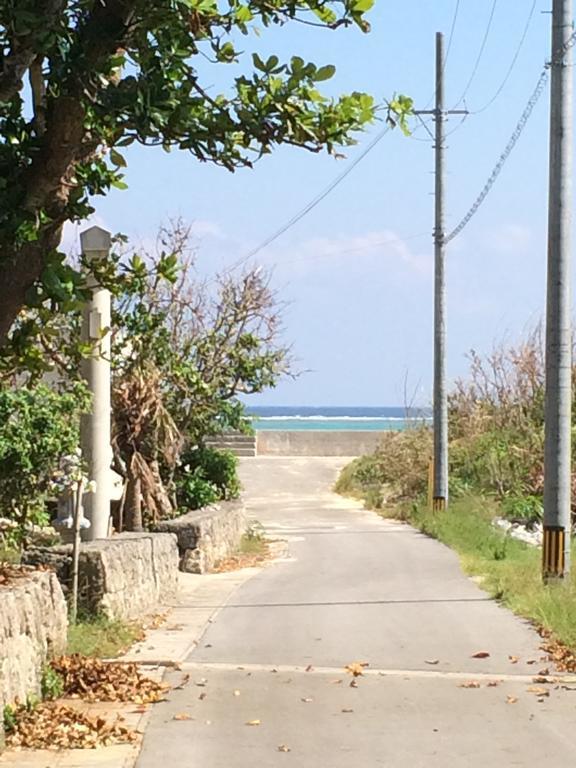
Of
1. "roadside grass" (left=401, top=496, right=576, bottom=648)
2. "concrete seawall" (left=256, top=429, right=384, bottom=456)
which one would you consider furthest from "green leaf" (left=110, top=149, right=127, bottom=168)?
"concrete seawall" (left=256, top=429, right=384, bottom=456)

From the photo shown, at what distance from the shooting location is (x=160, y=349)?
21.9m

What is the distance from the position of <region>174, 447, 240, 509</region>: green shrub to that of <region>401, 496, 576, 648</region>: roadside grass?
3940mm

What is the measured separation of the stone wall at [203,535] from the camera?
1966 cm

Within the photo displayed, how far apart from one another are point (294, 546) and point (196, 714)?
15046mm

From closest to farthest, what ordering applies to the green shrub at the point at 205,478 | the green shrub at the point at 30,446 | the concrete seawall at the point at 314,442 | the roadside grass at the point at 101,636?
1. the roadside grass at the point at 101,636
2. the green shrub at the point at 30,446
3. the green shrub at the point at 205,478
4. the concrete seawall at the point at 314,442

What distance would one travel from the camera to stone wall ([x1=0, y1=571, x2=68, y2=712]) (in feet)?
29.3

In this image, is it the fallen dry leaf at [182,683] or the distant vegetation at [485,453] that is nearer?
the fallen dry leaf at [182,683]

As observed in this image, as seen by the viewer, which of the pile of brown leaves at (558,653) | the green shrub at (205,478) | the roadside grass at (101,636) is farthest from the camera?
the green shrub at (205,478)

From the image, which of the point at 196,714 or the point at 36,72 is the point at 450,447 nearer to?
the point at 196,714

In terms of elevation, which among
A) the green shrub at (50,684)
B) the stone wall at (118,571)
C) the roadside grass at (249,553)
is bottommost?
the roadside grass at (249,553)

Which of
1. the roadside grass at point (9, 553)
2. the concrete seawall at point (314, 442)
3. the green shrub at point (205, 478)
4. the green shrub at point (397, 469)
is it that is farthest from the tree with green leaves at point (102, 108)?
the concrete seawall at point (314, 442)

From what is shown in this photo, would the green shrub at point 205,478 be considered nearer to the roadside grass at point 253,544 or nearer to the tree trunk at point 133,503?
the roadside grass at point 253,544

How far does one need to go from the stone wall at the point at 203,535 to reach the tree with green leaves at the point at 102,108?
41.5ft

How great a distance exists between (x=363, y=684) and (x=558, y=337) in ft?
21.6
